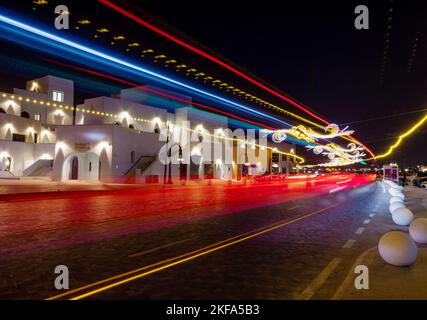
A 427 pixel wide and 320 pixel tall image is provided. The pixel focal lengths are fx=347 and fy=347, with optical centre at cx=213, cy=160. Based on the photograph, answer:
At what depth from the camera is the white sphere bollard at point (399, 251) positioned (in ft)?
22.3

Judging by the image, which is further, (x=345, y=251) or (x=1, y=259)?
(x=345, y=251)

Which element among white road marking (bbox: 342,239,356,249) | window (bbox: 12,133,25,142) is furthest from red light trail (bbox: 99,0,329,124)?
window (bbox: 12,133,25,142)

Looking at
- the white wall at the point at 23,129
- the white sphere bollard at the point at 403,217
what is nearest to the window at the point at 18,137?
the white wall at the point at 23,129

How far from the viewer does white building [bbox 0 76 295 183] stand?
1639 inches

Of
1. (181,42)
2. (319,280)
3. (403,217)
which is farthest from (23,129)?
(319,280)

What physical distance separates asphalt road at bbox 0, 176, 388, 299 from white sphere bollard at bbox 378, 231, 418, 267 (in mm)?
801

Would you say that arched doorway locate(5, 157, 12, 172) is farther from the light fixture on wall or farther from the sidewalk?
the sidewalk

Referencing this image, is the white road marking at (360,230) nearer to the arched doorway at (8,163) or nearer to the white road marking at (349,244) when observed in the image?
the white road marking at (349,244)

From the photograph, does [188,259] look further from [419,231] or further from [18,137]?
[18,137]

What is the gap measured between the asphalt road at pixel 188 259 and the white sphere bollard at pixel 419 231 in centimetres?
112

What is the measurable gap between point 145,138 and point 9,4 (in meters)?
20.1
